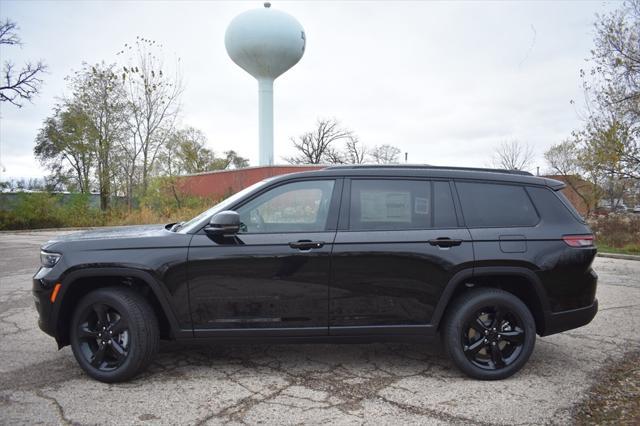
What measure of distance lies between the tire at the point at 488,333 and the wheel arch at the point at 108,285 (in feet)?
7.60

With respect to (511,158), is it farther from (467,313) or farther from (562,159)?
(467,313)

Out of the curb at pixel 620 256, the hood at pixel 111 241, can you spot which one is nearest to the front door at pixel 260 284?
the hood at pixel 111 241

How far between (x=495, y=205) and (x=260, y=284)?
2.15 m

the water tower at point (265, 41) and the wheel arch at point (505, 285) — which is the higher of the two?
the water tower at point (265, 41)

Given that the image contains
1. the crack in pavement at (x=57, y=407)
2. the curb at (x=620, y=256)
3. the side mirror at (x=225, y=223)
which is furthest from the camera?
the curb at (x=620, y=256)

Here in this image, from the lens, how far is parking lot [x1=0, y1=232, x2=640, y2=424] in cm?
314

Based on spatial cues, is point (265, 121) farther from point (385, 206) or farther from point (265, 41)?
point (385, 206)

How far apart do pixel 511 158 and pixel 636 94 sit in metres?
34.4

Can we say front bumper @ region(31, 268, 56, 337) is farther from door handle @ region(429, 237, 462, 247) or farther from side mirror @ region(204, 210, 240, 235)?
door handle @ region(429, 237, 462, 247)

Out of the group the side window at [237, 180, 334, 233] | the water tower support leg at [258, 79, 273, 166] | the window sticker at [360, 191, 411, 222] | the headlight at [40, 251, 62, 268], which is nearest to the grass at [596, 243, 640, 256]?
the window sticker at [360, 191, 411, 222]

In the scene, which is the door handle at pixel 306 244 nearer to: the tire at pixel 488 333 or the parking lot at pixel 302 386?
the parking lot at pixel 302 386

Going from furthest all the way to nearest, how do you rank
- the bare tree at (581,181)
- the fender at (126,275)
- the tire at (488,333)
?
the bare tree at (581,181), the tire at (488,333), the fender at (126,275)

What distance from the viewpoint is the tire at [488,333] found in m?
3.78

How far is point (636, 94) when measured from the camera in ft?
47.9
